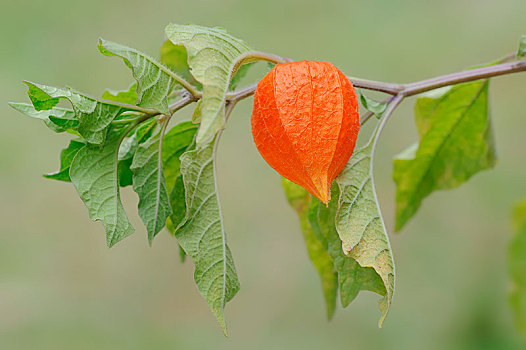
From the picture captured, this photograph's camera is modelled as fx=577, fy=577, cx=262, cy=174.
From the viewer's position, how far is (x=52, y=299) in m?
1.51

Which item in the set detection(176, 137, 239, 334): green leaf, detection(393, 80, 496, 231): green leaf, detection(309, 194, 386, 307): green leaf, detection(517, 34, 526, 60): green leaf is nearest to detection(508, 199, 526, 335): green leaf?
detection(393, 80, 496, 231): green leaf

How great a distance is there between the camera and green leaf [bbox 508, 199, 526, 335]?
0.94 metres

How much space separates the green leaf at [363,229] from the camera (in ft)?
1.47

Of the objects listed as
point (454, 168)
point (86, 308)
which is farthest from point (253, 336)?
point (454, 168)

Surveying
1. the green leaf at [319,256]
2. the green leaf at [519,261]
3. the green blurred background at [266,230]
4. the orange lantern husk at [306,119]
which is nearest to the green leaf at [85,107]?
the orange lantern husk at [306,119]

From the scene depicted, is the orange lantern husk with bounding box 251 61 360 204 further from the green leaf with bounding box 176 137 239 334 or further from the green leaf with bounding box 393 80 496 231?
the green leaf with bounding box 393 80 496 231

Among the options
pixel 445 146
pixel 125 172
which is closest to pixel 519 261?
pixel 445 146

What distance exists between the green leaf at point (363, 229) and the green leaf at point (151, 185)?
0.46 feet

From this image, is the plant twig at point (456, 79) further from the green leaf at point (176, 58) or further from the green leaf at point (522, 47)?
the green leaf at point (176, 58)

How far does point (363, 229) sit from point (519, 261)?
1.97 ft

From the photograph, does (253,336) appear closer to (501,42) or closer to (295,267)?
(295,267)

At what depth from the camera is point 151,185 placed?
48 centimetres

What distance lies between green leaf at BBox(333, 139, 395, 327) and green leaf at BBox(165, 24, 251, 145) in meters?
0.14

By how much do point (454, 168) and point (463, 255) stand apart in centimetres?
78
